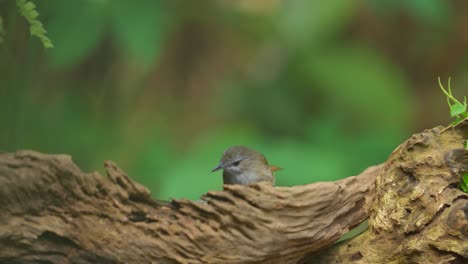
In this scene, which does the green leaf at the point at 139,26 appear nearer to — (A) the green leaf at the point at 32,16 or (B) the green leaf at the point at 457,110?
(A) the green leaf at the point at 32,16

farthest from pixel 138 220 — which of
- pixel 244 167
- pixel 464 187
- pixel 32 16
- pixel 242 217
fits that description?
pixel 244 167

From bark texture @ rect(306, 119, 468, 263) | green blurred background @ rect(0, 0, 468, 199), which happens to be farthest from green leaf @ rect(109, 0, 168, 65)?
bark texture @ rect(306, 119, 468, 263)

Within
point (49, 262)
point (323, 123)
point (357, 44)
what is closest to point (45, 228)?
point (49, 262)

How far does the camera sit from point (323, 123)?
516 cm

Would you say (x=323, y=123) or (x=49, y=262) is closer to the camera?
(x=49, y=262)

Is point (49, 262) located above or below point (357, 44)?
below

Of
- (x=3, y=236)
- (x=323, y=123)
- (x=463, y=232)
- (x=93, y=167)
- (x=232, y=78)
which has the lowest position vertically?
(x=463, y=232)

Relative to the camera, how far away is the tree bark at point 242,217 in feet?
7.37

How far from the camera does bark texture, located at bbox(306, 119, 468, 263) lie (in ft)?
7.89

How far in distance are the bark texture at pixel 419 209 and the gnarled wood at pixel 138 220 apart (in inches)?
5.7

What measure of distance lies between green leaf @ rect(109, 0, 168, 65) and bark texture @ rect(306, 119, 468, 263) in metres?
1.75

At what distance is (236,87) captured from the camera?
545cm

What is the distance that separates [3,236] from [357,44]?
409 cm

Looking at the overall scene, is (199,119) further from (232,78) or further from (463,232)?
(463,232)
